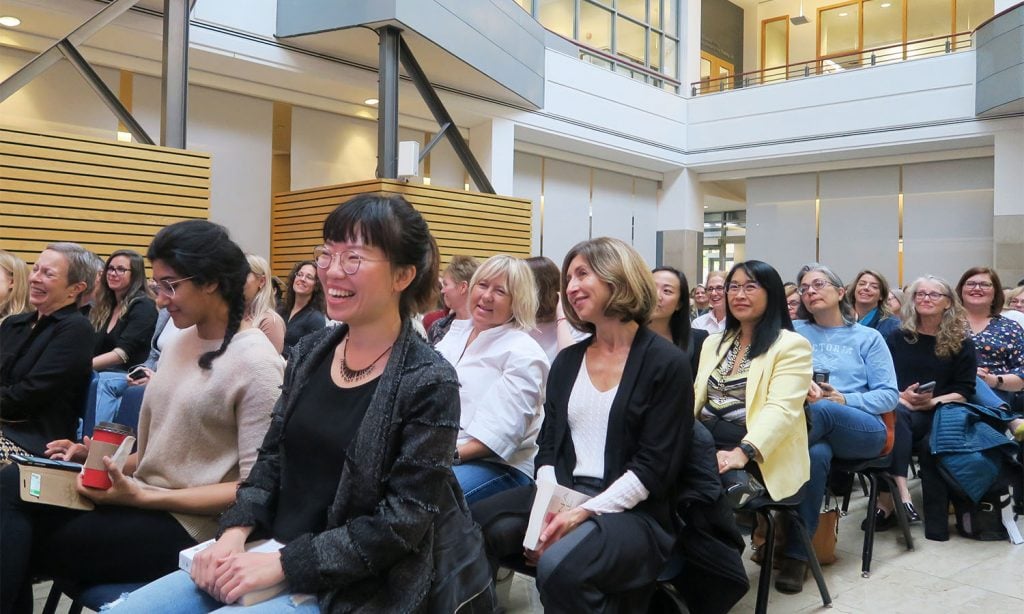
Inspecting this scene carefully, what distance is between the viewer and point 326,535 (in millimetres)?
1615

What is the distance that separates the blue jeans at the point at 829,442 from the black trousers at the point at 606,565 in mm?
1368

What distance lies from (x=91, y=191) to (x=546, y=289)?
19.3 ft

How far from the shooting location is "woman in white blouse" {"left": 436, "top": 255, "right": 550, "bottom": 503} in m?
3.01

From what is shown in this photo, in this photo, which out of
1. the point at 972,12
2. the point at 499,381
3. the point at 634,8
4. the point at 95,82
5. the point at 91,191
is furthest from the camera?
the point at 634,8

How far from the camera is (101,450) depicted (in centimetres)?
199

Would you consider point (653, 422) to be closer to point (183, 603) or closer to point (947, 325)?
point (183, 603)

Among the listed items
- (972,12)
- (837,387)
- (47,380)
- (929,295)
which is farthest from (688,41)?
(47,380)

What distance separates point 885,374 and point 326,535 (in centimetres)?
330

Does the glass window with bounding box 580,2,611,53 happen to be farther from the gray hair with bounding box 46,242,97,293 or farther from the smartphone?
the smartphone

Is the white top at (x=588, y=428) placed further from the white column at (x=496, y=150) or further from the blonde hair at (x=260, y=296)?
the white column at (x=496, y=150)

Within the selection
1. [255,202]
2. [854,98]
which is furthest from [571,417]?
[854,98]

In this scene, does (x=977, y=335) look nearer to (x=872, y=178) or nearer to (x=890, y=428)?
(x=890, y=428)

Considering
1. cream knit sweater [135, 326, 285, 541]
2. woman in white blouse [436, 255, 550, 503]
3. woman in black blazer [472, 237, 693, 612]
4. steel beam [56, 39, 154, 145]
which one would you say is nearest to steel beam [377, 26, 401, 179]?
steel beam [56, 39, 154, 145]

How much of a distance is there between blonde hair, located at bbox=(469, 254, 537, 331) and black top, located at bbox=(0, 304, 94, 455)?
1583 millimetres
